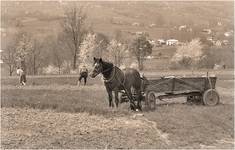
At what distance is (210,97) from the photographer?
23547 millimetres

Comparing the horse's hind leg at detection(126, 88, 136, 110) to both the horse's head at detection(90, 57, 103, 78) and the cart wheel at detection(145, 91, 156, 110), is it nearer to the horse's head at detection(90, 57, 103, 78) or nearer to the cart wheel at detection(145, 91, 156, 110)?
the cart wheel at detection(145, 91, 156, 110)

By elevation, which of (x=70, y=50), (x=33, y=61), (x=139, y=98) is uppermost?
(x=139, y=98)

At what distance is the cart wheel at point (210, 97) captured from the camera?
23.3 meters

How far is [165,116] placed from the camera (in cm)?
1922

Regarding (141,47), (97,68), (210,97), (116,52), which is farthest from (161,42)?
(97,68)

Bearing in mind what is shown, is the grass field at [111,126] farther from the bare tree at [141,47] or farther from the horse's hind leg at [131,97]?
the bare tree at [141,47]

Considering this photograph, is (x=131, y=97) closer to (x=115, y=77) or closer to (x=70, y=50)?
(x=115, y=77)

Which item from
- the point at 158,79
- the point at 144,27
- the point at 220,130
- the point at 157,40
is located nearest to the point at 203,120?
the point at 220,130

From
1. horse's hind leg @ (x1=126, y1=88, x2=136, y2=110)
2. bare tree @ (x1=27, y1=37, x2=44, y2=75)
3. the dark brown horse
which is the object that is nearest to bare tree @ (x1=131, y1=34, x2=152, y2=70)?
bare tree @ (x1=27, y1=37, x2=44, y2=75)

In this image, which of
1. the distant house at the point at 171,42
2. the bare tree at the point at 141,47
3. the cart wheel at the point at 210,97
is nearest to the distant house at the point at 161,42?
the distant house at the point at 171,42

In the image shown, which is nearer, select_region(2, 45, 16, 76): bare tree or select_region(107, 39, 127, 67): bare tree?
select_region(2, 45, 16, 76): bare tree

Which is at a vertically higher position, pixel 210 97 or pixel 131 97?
pixel 131 97

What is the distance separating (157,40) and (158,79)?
5977 inches

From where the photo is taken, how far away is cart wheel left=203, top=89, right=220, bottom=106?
23344mm
